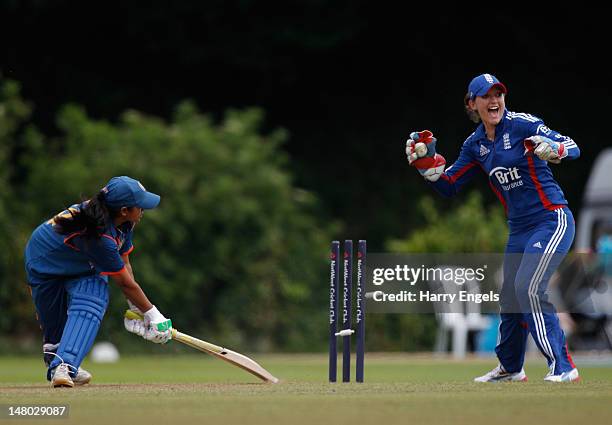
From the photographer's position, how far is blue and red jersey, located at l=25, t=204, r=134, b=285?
7195 millimetres

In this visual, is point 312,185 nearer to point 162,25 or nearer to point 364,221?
point 364,221

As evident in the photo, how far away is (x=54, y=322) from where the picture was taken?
7.59 meters

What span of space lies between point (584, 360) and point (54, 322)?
6.99 m

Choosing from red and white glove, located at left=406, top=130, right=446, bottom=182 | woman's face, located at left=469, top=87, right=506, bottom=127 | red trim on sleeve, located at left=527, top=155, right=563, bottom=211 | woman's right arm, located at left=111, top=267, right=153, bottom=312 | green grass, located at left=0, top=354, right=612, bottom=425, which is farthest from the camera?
red and white glove, located at left=406, top=130, right=446, bottom=182

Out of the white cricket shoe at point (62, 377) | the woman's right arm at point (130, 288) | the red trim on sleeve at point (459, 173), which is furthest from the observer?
the red trim on sleeve at point (459, 173)

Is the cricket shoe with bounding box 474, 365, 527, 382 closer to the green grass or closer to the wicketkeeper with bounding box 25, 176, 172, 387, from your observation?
the green grass

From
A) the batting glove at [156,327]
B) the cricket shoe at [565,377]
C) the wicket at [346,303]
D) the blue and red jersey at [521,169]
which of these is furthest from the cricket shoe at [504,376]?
the batting glove at [156,327]

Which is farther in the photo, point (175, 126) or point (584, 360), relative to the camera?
point (175, 126)

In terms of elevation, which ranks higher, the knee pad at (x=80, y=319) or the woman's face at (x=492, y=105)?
the woman's face at (x=492, y=105)

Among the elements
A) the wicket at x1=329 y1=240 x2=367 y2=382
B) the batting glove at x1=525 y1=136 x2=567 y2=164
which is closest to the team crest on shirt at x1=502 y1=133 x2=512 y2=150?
the batting glove at x1=525 y1=136 x2=567 y2=164

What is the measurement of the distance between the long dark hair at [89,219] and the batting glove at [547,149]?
7.77ft

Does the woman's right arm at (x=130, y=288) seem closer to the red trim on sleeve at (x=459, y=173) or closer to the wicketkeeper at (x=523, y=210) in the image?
the wicketkeeper at (x=523, y=210)

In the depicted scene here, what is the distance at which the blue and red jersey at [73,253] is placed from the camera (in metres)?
7.20

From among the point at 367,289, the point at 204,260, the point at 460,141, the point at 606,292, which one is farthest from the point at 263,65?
the point at 367,289
